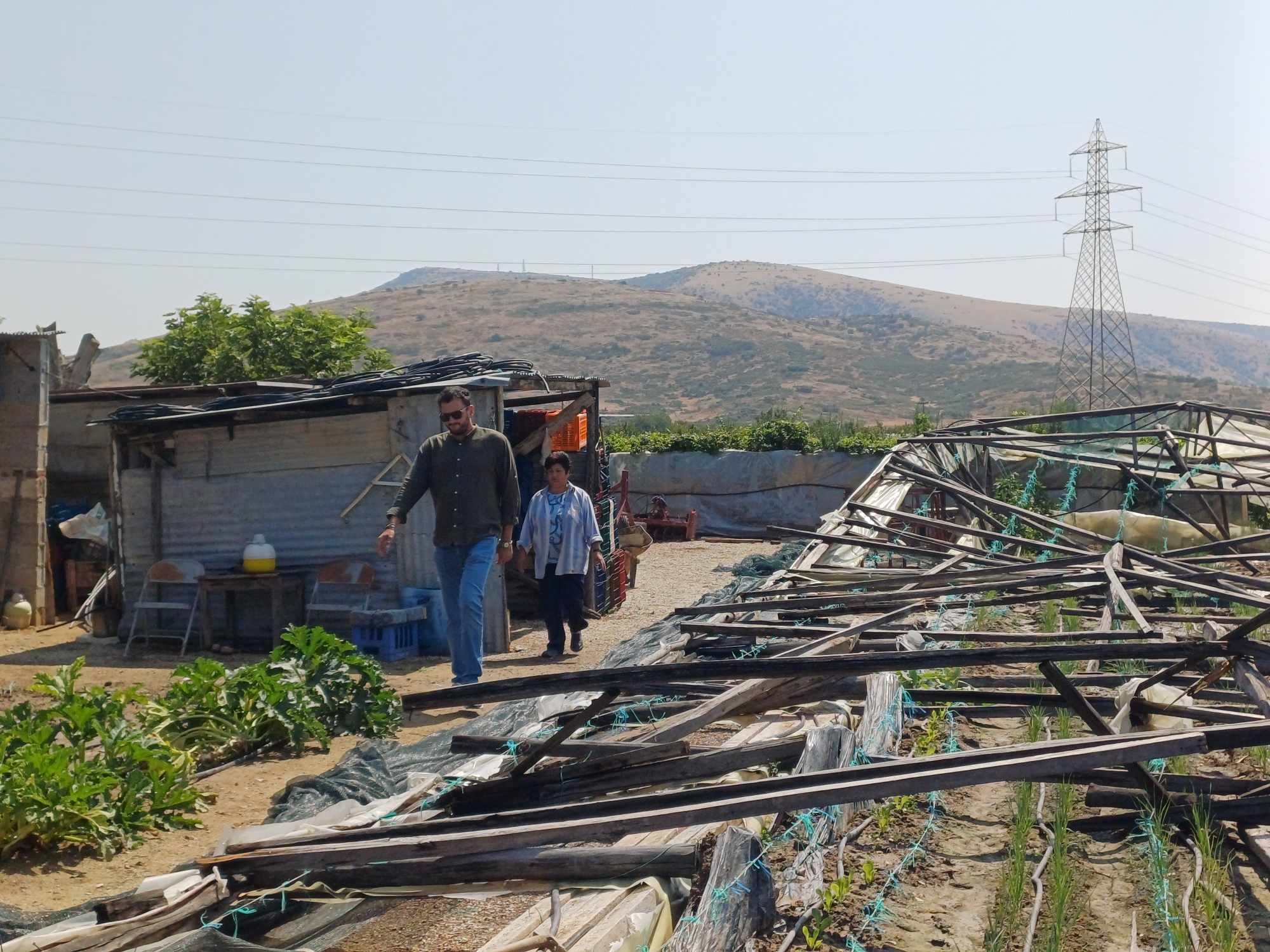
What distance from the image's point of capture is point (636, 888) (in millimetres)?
3426

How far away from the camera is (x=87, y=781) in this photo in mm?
5145

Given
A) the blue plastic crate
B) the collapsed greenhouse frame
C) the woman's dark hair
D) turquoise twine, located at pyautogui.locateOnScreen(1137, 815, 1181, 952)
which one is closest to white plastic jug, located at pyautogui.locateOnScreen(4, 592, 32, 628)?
the blue plastic crate

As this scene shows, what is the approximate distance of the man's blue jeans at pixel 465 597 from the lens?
24.5 ft

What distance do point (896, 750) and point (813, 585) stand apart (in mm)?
2626

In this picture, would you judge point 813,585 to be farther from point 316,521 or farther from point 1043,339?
point 1043,339

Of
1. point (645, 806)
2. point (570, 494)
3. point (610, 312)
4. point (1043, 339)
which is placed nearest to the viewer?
point (645, 806)

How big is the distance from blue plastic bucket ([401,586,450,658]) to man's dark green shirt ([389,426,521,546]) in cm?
274

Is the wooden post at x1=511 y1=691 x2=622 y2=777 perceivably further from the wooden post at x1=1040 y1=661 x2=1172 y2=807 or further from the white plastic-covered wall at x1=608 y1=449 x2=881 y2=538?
the white plastic-covered wall at x1=608 y1=449 x2=881 y2=538

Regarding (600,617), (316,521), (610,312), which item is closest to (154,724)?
(316,521)

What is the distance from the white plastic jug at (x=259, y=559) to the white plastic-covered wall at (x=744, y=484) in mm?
11670

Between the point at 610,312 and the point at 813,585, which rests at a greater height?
the point at 610,312

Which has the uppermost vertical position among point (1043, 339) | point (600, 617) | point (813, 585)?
point (1043, 339)

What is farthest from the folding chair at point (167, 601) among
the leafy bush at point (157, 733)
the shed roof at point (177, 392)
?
the leafy bush at point (157, 733)

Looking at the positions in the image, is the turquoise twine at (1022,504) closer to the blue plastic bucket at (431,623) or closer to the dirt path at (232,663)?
the dirt path at (232,663)
